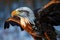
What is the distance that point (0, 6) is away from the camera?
6.67ft

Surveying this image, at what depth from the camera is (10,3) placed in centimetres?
197

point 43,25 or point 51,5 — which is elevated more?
point 51,5

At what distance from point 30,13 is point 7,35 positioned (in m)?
0.91

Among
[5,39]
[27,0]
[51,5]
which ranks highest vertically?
[27,0]

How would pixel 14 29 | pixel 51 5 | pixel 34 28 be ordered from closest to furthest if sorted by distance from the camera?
pixel 51 5
pixel 34 28
pixel 14 29

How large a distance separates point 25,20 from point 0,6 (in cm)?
105

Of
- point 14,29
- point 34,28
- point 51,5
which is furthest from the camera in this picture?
point 14,29

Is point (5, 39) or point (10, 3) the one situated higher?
point (10, 3)

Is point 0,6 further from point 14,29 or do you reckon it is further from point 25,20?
point 25,20

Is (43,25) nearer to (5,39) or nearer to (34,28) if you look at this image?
(34,28)

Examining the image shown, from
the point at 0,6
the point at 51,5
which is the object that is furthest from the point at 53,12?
the point at 0,6

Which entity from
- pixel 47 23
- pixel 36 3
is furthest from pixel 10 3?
pixel 47 23

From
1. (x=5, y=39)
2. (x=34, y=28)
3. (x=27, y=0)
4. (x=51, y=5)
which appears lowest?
(x=5, y=39)

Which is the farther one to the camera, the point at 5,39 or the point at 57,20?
the point at 5,39
